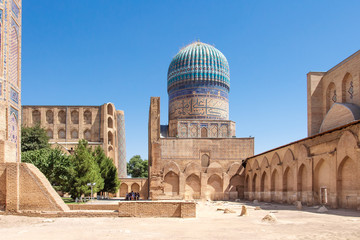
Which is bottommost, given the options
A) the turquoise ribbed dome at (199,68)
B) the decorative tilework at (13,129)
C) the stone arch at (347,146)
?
the stone arch at (347,146)

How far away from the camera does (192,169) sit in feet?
105

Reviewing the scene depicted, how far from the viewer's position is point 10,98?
1568cm

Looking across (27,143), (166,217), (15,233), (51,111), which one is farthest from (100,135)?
(15,233)

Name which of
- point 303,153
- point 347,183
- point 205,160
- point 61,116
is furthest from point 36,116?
point 347,183

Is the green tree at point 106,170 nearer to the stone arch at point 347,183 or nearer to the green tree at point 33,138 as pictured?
the green tree at point 33,138

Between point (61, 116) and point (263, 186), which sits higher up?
point (61, 116)

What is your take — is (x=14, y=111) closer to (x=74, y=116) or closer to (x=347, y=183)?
(x=347, y=183)

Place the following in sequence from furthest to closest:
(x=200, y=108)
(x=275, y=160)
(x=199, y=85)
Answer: (x=199, y=85), (x=200, y=108), (x=275, y=160)

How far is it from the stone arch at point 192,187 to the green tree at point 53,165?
10.9 m

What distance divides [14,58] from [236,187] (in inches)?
835

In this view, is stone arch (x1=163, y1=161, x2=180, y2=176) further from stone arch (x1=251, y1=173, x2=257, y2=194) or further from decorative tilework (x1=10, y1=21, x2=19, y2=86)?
decorative tilework (x1=10, y1=21, x2=19, y2=86)

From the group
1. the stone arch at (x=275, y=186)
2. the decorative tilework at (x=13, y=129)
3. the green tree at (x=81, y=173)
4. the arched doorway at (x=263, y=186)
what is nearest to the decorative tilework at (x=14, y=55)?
the decorative tilework at (x=13, y=129)

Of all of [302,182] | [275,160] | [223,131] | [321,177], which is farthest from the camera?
[223,131]

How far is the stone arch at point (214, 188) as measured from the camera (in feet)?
104
